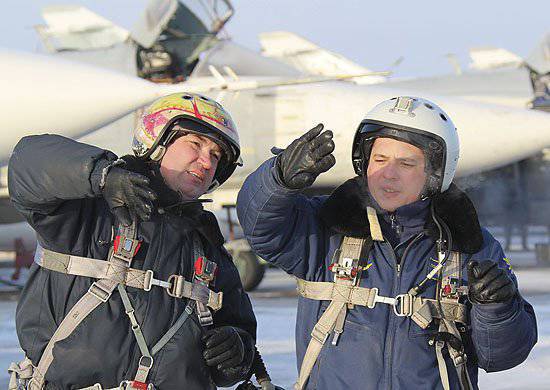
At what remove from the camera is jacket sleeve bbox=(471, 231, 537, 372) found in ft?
9.43

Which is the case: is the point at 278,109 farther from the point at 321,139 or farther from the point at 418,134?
the point at 321,139

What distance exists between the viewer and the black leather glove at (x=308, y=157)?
258 centimetres

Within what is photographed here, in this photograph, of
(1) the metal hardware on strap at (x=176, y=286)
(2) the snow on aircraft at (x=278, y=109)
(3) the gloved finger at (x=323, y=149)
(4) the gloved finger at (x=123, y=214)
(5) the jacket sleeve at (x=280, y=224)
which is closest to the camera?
(3) the gloved finger at (x=323, y=149)

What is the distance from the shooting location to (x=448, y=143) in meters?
3.22

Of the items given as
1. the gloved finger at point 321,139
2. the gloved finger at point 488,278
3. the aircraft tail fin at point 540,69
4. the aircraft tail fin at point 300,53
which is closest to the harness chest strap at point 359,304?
the gloved finger at point 488,278

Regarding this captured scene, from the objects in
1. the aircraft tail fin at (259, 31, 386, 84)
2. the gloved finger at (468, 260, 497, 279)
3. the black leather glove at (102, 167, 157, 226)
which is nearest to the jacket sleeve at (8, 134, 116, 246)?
→ the black leather glove at (102, 167, 157, 226)

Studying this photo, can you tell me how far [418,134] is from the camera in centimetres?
314

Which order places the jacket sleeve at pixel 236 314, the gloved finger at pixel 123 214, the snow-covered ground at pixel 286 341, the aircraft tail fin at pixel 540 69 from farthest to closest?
the aircraft tail fin at pixel 540 69 < the snow-covered ground at pixel 286 341 < the jacket sleeve at pixel 236 314 < the gloved finger at pixel 123 214

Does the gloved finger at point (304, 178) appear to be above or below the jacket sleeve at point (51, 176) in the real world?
above

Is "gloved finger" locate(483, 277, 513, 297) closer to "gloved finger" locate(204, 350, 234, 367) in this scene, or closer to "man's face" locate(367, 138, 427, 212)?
"man's face" locate(367, 138, 427, 212)

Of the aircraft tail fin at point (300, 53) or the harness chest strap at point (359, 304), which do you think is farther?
the aircraft tail fin at point (300, 53)

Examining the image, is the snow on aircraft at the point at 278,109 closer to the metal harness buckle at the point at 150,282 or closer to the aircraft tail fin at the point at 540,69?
the aircraft tail fin at the point at 540,69

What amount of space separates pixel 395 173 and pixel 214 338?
81cm

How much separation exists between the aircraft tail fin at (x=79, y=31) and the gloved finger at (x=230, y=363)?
16.1m
